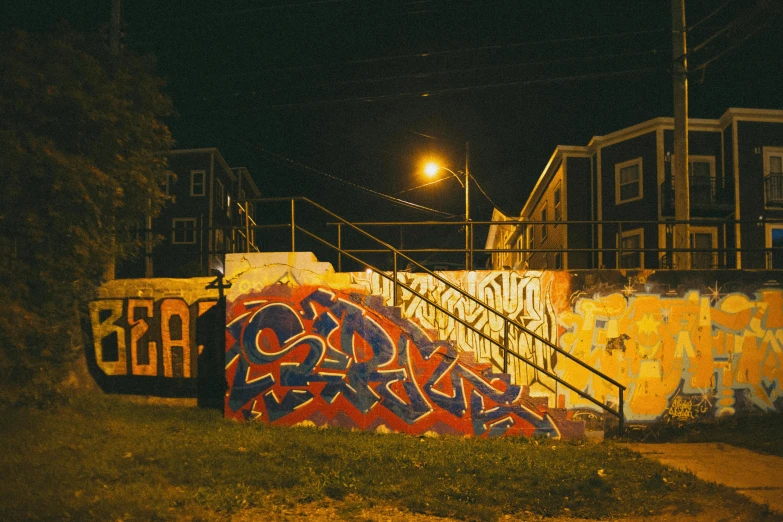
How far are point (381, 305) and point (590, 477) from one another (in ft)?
13.9

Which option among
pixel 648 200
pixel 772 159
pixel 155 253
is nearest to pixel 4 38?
pixel 155 253

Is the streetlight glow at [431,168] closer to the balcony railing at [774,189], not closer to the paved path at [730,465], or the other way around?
the paved path at [730,465]

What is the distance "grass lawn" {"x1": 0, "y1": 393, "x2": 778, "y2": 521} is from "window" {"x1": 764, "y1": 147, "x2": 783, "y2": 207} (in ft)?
63.3

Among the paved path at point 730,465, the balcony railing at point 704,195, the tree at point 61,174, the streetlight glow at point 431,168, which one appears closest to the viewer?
the paved path at point 730,465

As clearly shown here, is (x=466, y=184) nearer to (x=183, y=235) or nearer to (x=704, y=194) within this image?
(x=704, y=194)

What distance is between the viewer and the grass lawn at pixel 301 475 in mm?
6359

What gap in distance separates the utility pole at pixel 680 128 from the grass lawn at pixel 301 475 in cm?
498

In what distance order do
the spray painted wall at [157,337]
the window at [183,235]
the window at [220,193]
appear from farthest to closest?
1. the window at [220,193]
2. the window at [183,235]
3. the spray painted wall at [157,337]

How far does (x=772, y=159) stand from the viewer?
24531mm

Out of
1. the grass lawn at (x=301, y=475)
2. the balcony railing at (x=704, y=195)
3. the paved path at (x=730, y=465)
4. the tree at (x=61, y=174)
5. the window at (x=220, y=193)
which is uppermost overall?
the window at (x=220, y=193)

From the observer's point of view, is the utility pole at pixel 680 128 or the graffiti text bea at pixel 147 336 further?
the utility pole at pixel 680 128

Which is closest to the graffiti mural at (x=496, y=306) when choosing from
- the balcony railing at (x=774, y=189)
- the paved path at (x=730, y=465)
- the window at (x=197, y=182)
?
the paved path at (x=730, y=465)

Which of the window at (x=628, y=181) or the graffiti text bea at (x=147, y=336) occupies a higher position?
the window at (x=628, y=181)

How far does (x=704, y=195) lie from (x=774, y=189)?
2565mm
